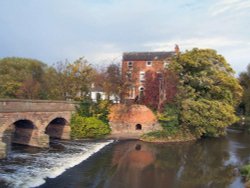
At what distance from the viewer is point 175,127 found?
4069 cm

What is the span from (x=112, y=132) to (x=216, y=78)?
15727 mm

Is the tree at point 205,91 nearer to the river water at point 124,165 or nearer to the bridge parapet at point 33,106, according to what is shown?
the river water at point 124,165

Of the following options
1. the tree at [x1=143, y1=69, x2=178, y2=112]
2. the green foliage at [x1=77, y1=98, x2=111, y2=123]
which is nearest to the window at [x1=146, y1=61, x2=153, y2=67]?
the tree at [x1=143, y1=69, x2=178, y2=112]

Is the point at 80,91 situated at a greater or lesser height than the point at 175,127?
greater

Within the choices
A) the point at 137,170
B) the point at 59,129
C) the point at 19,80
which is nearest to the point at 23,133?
the point at 59,129

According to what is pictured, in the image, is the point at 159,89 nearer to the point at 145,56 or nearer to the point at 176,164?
the point at 145,56

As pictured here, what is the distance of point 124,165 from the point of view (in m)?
26.0

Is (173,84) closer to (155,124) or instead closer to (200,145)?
(155,124)

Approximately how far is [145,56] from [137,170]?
1295 inches

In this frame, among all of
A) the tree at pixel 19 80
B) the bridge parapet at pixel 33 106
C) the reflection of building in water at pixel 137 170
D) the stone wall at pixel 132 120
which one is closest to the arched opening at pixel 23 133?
the bridge parapet at pixel 33 106

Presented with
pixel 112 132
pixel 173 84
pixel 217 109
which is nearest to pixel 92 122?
pixel 112 132

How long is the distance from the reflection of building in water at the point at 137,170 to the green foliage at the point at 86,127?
17.6 ft

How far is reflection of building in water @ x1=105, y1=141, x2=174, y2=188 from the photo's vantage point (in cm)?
2115

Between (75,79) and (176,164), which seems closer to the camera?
(176,164)
